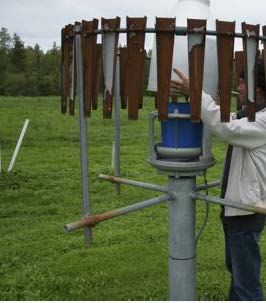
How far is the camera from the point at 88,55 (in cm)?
226

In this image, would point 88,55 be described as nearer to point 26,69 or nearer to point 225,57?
point 225,57

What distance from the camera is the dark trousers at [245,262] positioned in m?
2.89

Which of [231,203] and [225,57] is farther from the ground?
[225,57]

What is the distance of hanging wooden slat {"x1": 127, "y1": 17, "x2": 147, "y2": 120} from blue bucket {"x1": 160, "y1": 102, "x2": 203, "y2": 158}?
0.99ft

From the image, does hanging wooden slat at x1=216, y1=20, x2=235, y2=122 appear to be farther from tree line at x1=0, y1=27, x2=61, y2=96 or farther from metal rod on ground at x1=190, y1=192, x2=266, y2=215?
tree line at x1=0, y1=27, x2=61, y2=96

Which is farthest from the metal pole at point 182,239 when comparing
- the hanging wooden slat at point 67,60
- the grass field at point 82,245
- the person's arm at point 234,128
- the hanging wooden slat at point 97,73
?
the grass field at point 82,245

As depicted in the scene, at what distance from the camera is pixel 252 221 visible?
9.41 feet

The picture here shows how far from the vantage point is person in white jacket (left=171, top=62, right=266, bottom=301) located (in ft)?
7.70

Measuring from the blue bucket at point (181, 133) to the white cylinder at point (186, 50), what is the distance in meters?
0.15

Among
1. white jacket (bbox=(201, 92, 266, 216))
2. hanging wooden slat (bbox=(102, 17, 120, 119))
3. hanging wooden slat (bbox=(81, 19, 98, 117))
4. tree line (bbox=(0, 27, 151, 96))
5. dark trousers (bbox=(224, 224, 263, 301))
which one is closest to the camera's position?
hanging wooden slat (bbox=(102, 17, 120, 119))

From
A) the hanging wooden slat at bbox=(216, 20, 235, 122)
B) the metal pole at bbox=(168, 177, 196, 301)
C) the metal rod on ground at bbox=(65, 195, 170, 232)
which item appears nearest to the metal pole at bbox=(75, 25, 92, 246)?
the metal rod on ground at bbox=(65, 195, 170, 232)

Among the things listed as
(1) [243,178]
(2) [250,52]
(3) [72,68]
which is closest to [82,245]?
(1) [243,178]

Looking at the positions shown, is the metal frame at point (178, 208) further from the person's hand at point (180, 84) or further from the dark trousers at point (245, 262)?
the dark trousers at point (245, 262)

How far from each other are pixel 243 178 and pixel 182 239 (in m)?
0.49
